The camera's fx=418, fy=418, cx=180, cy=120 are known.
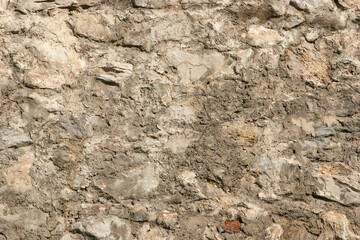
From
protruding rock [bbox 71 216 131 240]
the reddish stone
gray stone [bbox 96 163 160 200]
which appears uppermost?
gray stone [bbox 96 163 160 200]

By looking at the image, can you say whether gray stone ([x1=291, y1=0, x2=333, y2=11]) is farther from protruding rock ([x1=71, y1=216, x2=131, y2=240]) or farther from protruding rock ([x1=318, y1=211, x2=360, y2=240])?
protruding rock ([x1=71, y1=216, x2=131, y2=240])

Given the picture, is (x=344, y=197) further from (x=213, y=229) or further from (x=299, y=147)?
(x=213, y=229)

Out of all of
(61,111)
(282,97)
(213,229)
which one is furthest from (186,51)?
(213,229)

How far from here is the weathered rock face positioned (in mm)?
1896

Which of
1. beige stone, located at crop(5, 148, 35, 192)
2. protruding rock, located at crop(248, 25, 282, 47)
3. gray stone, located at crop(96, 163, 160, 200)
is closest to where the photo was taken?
beige stone, located at crop(5, 148, 35, 192)

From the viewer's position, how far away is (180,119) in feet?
6.76

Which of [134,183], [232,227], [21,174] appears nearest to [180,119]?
[134,183]

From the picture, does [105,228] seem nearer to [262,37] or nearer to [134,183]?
[134,183]

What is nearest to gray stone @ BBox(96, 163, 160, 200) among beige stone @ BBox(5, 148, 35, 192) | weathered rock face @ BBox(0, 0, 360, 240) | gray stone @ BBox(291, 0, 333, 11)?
weathered rock face @ BBox(0, 0, 360, 240)

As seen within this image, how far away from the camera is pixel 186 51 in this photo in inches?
82.6

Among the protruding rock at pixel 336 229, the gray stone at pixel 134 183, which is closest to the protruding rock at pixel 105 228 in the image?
the gray stone at pixel 134 183

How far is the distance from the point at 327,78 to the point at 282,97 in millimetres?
276

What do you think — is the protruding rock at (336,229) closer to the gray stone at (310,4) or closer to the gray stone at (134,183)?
the gray stone at (134,183)

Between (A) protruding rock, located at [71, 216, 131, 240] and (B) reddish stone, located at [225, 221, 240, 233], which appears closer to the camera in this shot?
(A) protruding rock, located at [71, 216, 131, 240]
